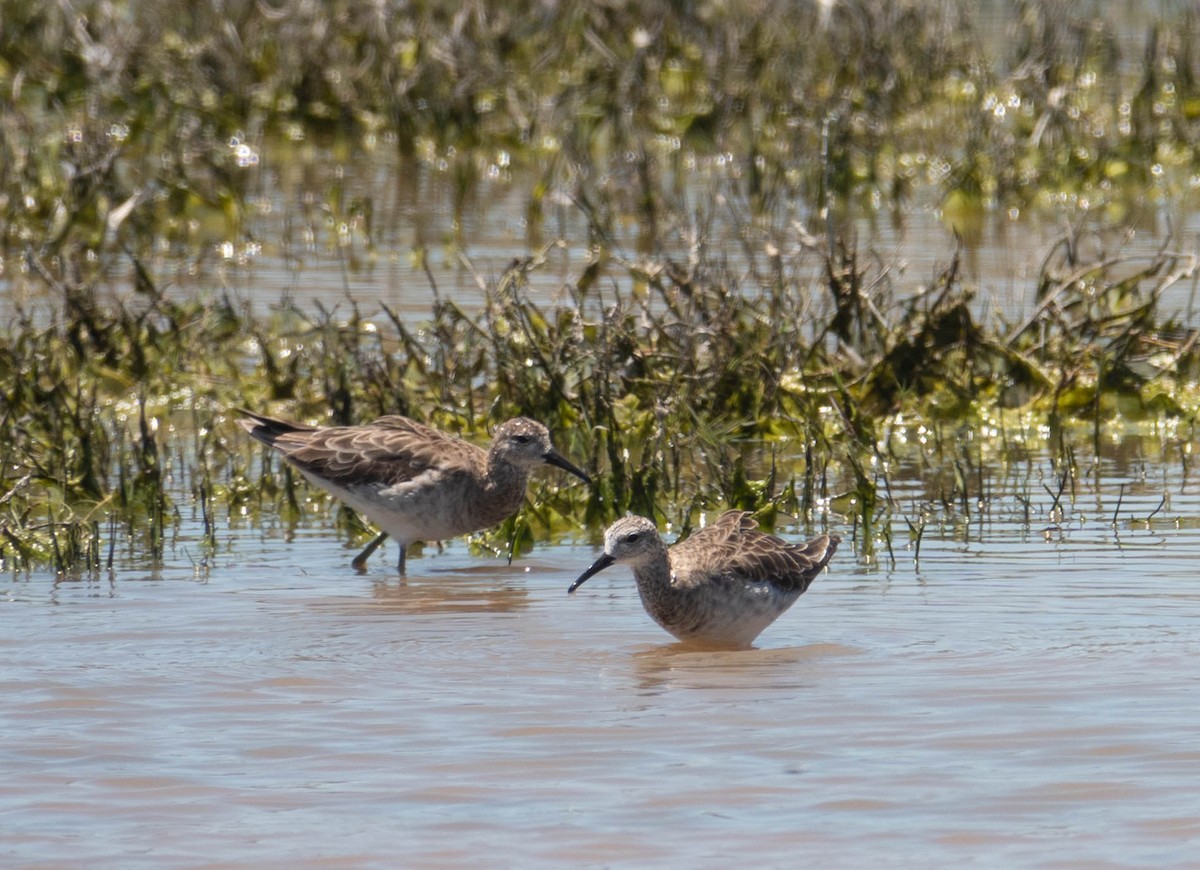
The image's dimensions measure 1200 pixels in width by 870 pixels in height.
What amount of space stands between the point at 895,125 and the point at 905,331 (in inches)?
333

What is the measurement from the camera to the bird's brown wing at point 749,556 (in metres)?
8.05

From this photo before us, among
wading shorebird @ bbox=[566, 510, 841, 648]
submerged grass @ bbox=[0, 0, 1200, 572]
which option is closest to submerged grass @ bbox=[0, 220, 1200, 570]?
submerged grass @ bbox=[0, 0, 1200, 572]

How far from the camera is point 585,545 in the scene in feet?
32.2

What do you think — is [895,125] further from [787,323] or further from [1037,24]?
[787,323]

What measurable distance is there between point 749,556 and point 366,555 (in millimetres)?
2115

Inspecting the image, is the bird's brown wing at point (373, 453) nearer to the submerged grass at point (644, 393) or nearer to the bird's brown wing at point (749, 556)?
the submerged grass at point (644, 393)

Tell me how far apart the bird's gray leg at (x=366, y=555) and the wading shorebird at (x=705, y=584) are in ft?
5.61

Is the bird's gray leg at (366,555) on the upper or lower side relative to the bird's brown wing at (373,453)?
lower

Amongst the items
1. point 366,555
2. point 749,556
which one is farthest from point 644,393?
point 749,556

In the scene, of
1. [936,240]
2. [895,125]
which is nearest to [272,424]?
[936,240]

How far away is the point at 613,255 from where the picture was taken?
41.9 feet

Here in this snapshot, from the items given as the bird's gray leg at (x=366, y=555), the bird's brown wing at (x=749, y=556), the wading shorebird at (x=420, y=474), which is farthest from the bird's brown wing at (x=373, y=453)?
the bird's brown wing at (x=749, y=556)

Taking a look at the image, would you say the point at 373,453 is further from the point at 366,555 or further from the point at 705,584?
the point at 705,584

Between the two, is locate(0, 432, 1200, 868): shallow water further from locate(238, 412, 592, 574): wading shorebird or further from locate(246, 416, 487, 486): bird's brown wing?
locate(246, 416, 487, 486): bird's brown wing
